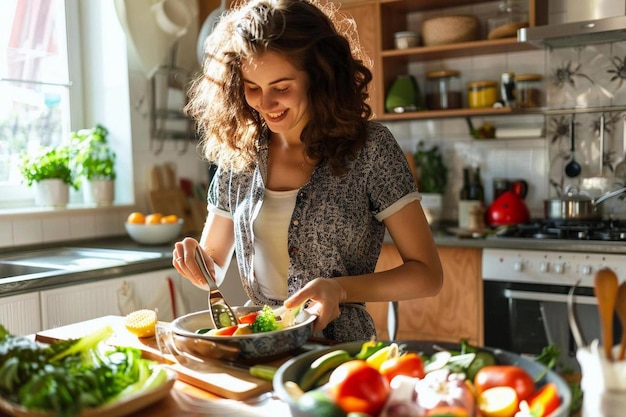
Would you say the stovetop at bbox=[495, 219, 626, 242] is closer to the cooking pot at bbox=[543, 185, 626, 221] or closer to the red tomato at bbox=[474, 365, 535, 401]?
the cooking pot at bbox=[543, 185, 626, 221]

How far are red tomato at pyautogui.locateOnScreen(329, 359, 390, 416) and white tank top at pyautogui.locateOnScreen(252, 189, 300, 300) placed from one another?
2.30ft

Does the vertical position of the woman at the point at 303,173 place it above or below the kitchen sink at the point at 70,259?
above

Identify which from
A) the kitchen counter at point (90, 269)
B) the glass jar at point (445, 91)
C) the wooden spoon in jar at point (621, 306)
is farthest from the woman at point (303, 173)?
the glass jar at point (445, 91)

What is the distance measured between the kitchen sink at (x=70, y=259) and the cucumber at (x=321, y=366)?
1.47 m

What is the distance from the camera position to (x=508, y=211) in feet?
9.81

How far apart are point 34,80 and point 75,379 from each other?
2.34 metres

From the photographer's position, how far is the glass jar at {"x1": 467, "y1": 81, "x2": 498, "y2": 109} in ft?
10.1

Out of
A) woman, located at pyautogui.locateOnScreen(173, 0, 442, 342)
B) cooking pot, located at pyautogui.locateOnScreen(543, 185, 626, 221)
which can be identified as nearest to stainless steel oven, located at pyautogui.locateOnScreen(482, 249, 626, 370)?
cooking pot, located at pyautogui.locateOnScreen(543, 185, 626, 221)

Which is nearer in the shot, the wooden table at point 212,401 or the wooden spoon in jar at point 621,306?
the wooden spoon in jar at point 621,306

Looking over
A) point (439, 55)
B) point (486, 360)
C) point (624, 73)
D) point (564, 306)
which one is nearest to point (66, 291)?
point (486, 360)

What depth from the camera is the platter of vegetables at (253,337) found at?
3.58 ft

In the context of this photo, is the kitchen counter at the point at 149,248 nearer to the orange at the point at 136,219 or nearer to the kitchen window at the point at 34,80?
the orange at the point at 136,219

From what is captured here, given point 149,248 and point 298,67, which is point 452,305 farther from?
point 298,67

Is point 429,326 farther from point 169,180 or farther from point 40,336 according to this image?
point 40,336
